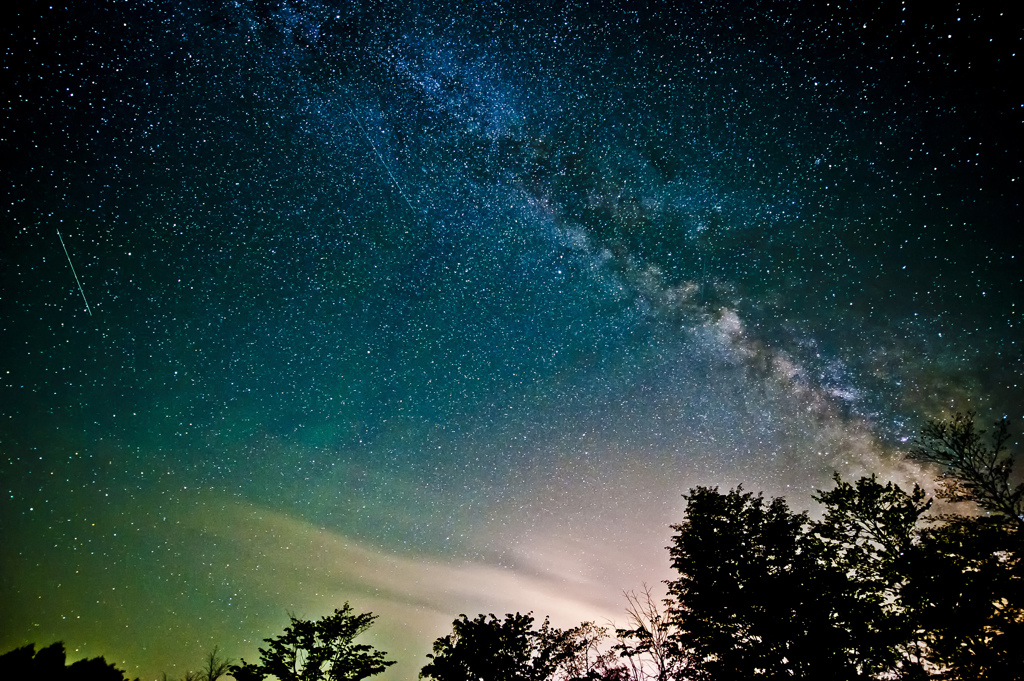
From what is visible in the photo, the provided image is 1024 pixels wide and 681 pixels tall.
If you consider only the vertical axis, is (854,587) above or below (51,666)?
above

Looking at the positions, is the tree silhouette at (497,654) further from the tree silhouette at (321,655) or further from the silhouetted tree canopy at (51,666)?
the silhouetted tree canopy at (51,666)

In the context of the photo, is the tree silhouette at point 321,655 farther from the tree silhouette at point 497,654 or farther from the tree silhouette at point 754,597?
the tree silhouette at point 754,597

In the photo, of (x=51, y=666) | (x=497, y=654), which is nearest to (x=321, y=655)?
(x=497, y=654)

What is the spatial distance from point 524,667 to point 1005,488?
15708 millimetres

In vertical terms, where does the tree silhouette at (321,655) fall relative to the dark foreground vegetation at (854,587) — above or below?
below

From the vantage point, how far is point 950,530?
9547 mm

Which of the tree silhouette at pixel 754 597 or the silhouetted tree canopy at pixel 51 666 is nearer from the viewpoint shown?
the tree silhouette at pixel 754 597

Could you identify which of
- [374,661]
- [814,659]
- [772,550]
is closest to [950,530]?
[772,550]

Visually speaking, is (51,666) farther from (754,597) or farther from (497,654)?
(754,597)

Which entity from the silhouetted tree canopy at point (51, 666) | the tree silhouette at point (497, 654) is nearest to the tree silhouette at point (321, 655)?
the tree silhouette at point (497, 654)

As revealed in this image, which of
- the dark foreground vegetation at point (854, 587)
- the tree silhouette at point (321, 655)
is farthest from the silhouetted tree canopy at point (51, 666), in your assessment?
the dark foreground vegetation at point (854, 587)

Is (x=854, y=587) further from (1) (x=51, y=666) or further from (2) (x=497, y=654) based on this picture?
(1) (x=51, y=666)

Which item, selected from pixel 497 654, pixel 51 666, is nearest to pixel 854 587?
pixel 497 654

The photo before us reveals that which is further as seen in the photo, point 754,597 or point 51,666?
point 51,666
